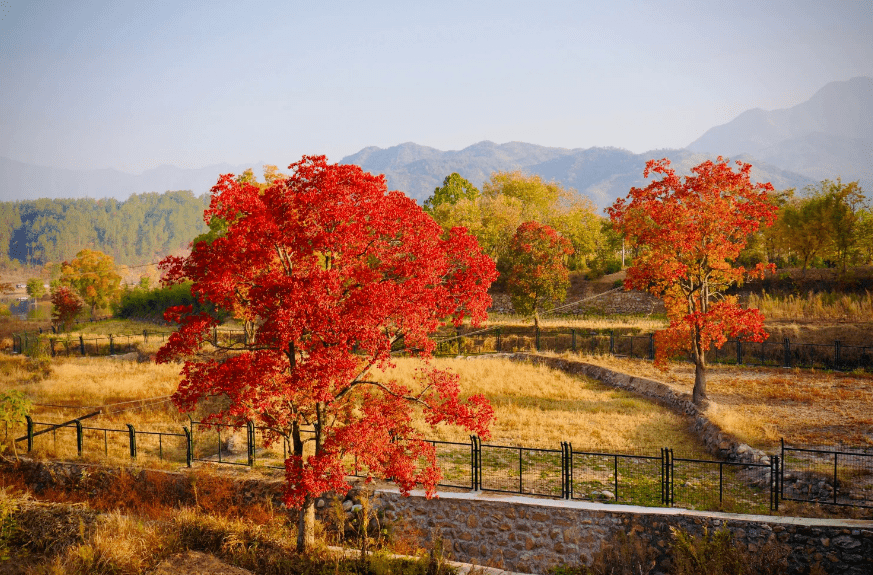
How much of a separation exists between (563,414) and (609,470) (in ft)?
18.8

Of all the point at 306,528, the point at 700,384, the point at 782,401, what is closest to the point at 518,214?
the point at 782,401

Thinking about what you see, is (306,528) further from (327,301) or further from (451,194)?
(451,194)

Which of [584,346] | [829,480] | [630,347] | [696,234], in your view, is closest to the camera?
[829,480]

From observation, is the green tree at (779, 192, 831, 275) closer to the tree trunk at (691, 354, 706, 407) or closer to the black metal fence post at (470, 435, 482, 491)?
the tree trunk at (691, 354, 706, 407)

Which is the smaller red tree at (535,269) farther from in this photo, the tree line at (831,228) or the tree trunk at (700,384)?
the tree trunk at (700,384)

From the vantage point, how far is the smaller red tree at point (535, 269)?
36.4 m

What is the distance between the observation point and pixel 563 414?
2162 cm

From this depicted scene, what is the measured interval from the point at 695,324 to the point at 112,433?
21.5 meters

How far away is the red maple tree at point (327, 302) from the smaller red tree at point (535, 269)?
2518 centimetres

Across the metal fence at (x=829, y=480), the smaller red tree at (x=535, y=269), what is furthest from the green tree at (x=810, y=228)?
the metal fence at (x=829, y=480)

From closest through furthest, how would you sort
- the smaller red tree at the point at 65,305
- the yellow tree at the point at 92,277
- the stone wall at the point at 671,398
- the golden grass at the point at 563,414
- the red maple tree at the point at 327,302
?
the red maple tree at the point at 327,302 → the stone wall at the point at 671,398 → the golden grass at the point at 563,414 → the smaller red tree at the point at 65,305 → the yellow tree at the point at 92,277

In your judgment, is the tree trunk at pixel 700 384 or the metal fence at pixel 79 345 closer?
the tree trunk at pixel 700 384

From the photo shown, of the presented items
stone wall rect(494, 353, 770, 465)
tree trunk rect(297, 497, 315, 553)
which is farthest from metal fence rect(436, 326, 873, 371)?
tree trunk rect(297, 497, 315, 553)

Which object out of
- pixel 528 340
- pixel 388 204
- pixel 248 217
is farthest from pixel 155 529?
pixel 528 340
